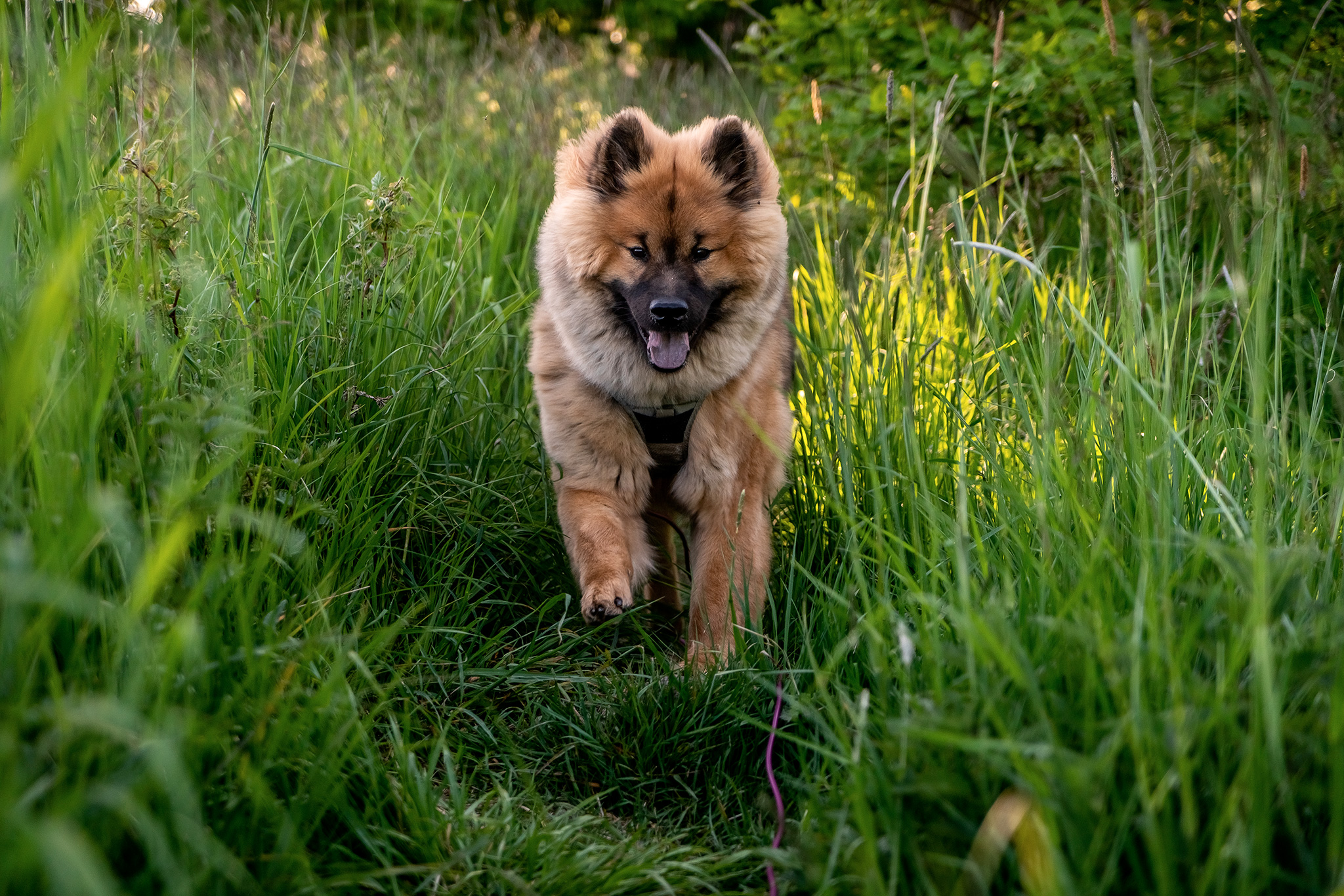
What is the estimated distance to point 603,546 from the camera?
2973 mm

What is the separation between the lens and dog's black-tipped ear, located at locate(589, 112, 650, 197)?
327 centimetres

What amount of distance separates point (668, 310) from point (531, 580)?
924mm

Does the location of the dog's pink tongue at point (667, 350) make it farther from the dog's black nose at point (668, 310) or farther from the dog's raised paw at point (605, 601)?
the dog's raised paw at point (605, 601)

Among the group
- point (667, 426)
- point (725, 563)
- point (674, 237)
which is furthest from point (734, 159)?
point (725, 563)

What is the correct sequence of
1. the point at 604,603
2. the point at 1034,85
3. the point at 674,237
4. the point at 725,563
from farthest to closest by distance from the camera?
the point at 1034,85 < the point at 674,237 < the point at 725,563 < the point at 604,603

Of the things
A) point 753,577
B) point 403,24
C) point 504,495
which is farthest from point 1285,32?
point 403,24

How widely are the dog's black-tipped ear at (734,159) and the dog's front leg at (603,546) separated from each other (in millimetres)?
1084

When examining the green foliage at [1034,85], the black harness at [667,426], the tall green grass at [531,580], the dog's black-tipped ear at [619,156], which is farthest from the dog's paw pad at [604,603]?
the green foliage at [1034,85]

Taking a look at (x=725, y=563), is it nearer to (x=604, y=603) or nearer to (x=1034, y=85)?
(x=604, y=603)

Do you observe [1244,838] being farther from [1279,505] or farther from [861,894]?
[1279,505]

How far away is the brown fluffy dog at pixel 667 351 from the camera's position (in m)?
3.12

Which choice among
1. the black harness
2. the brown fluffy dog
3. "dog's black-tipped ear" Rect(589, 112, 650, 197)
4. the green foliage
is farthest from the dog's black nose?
the green foliage

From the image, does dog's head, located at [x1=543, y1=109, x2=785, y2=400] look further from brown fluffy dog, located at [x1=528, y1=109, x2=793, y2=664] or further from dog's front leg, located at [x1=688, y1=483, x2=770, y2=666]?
dog's front leg, located at [x1=688, y1=483, x2=770, y2=666]

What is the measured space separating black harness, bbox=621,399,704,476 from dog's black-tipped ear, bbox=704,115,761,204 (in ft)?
2.38
